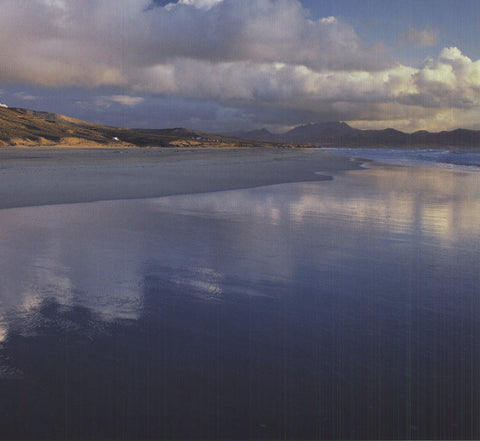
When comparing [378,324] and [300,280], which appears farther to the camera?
[300,280]

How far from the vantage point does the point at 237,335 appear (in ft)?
14.0

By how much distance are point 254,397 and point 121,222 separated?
24.6ft

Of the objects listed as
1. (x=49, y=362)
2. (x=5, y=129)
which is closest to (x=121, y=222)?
(x=49, y=362)

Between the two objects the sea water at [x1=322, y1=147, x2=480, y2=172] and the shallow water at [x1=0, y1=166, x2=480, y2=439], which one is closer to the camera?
the shallow water at [x1=0, y1=166, x2=480, y2=439]

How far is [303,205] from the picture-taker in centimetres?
1312

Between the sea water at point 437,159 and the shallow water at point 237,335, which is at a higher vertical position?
the sea water at point 437,159

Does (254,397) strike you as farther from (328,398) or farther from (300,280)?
(300,280)

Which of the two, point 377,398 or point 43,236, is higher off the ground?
point 43,236

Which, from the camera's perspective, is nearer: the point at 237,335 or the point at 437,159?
the point at 237,335

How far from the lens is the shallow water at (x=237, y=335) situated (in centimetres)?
309

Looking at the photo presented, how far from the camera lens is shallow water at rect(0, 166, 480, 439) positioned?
3090 mm

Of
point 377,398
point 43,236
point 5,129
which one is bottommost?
point 377,398

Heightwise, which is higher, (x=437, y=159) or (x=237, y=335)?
(x=437, y=159)

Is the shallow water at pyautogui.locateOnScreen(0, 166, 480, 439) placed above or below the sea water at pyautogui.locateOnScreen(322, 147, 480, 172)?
below
